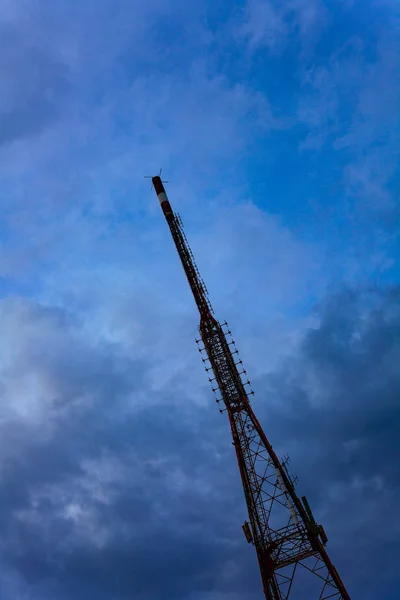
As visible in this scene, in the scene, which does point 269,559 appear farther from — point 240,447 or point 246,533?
point 240,447

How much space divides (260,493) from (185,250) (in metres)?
38.1

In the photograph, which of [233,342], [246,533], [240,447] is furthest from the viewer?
[233,342]

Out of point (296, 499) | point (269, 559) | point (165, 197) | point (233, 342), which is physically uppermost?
point (165, 197)

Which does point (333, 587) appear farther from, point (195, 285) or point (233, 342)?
point (195, 285)

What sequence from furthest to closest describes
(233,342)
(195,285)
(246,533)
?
(195,285) < (233,342) < (246,533)

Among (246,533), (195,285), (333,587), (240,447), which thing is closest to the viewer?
(333,587)

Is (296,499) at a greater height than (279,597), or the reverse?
(296,499)

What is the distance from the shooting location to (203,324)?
238ft

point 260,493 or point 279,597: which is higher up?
point 260,493

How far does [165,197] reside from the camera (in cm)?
7956

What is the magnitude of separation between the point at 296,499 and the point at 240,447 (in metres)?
9.69

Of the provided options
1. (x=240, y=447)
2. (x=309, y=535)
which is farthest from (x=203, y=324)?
(x=309, y=535)

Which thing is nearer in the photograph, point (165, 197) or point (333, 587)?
point (333, 587)

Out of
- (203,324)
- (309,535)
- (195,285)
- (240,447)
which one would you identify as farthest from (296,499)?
(195,285)
